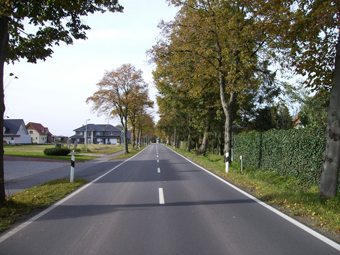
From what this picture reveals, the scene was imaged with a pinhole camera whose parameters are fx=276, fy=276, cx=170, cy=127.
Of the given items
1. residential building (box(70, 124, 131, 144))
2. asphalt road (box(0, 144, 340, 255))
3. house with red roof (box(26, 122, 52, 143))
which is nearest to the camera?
asphalt road (box(0, 144, 340, 255))

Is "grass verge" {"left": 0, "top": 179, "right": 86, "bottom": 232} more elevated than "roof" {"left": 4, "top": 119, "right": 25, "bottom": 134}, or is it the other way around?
"roof" {"left": 4, "top": 119, "right": 25, "bottom": 134}

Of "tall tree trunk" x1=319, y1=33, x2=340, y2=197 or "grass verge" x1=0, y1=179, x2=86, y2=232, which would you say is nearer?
"grass verge" x1=0, y1=179, x2=86, y2=232

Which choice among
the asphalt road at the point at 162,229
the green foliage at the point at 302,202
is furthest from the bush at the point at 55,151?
the green foliage at the point at 302,202

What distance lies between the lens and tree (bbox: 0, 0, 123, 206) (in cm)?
719

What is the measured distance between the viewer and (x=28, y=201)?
7.66 meters

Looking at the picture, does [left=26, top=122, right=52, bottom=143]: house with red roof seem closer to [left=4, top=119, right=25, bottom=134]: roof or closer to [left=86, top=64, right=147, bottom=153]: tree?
[left=4, top=119, right=25, bottom=134]: roof

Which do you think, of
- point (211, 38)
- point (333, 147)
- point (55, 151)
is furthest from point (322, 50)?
point (55, 151)

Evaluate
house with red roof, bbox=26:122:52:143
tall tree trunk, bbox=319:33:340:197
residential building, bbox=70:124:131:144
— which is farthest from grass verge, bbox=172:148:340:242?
residential building, bbox=70:124:131:144

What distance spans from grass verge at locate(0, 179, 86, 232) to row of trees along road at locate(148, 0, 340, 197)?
7741 mm

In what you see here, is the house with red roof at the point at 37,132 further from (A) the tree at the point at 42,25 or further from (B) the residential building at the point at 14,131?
(A) the tree at the point at 42,25

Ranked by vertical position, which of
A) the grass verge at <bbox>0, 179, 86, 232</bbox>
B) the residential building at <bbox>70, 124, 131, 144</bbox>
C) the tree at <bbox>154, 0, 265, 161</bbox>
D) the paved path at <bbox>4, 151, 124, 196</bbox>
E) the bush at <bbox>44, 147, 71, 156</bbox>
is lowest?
the paved path at <bbox>4, 151, 124, 196</bbox>

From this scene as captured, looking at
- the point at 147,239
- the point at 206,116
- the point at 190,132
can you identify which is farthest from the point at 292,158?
the point at 190,132

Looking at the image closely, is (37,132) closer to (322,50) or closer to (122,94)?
(122,94)

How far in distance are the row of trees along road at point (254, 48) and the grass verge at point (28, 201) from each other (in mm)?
7741
